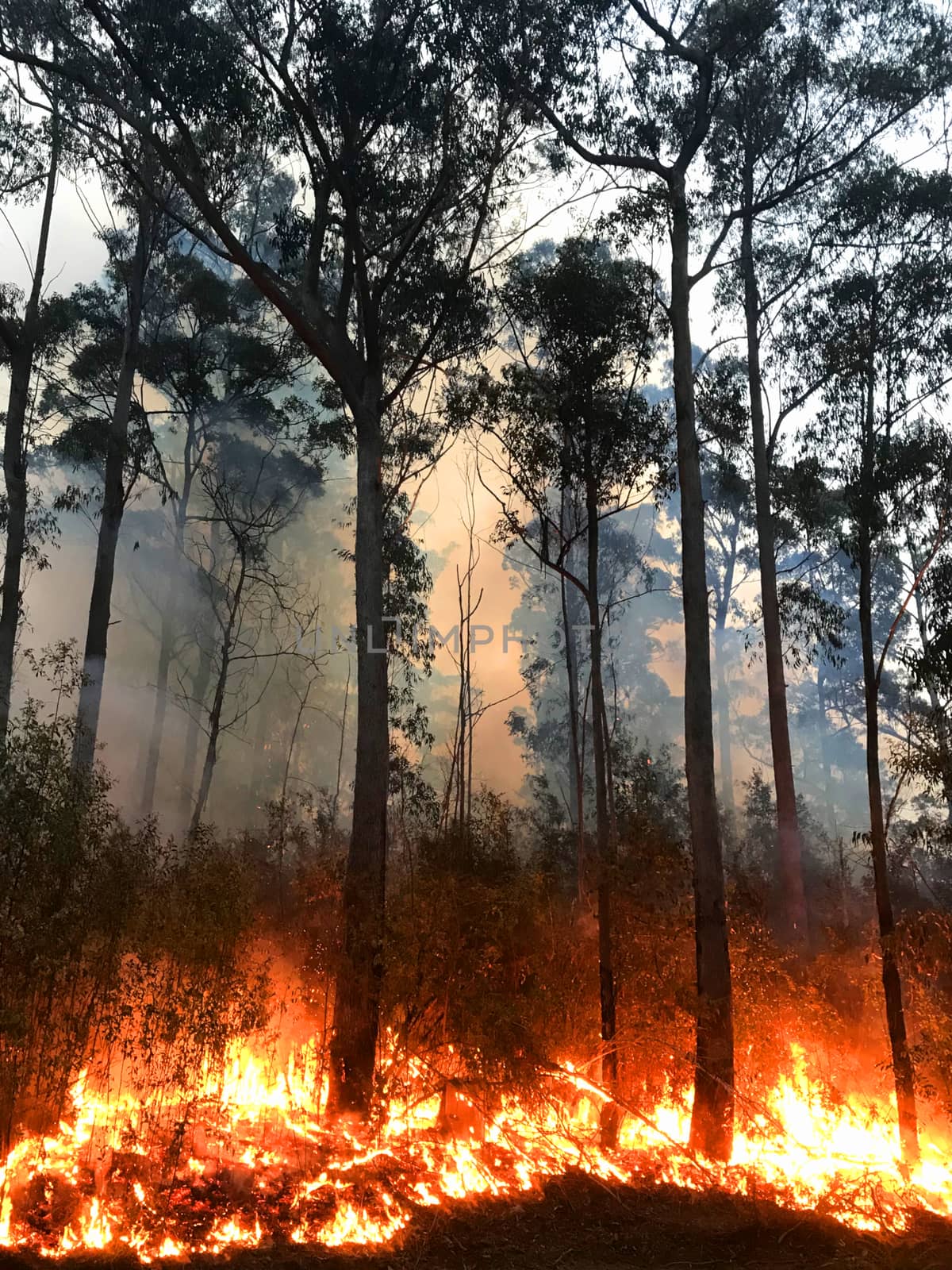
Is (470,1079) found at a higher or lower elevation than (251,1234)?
higher

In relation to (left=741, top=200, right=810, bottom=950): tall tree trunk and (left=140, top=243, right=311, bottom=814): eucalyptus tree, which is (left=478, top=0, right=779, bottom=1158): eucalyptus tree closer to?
(left=741, top=200, right=810, bottom=950): tall tree trunk

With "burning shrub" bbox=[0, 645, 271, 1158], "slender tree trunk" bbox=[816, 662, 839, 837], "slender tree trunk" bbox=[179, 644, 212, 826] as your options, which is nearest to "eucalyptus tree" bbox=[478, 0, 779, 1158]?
"burning shrub" bbox=[0, 645, 271, 1158]

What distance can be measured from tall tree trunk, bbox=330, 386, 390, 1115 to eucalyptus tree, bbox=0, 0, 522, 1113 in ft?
Result: 0.05

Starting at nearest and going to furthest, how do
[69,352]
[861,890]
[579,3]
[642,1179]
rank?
[642,1179]
[579,3]
[69,352]
[861,890]

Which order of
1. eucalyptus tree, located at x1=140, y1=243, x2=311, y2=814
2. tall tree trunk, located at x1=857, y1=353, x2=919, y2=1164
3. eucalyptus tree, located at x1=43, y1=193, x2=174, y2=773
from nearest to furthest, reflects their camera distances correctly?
tall tree trunk, located at x1=857, y1=353, x2=919, y2=1164 → eucalyptus tree, located at x1=43, y1=193, x2=174, y2=773 → eucalyptus tree, located at x1=140, y1=243, x2=311, y2=814

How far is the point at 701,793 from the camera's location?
29.0 ft

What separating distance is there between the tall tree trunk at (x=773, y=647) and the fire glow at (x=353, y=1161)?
2617 millimetres

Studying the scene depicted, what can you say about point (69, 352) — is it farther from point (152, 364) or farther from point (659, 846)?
point (659, 846)

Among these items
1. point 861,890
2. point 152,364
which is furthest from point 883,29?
point 861,890

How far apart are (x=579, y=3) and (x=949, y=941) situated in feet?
34.9

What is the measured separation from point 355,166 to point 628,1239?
10.2 metres

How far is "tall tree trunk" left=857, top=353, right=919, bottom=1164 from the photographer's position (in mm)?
8562

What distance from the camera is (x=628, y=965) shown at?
30.8 ft

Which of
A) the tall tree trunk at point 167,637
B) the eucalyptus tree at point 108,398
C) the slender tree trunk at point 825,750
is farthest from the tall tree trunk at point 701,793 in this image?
the slender tree trunk at point 825,750
